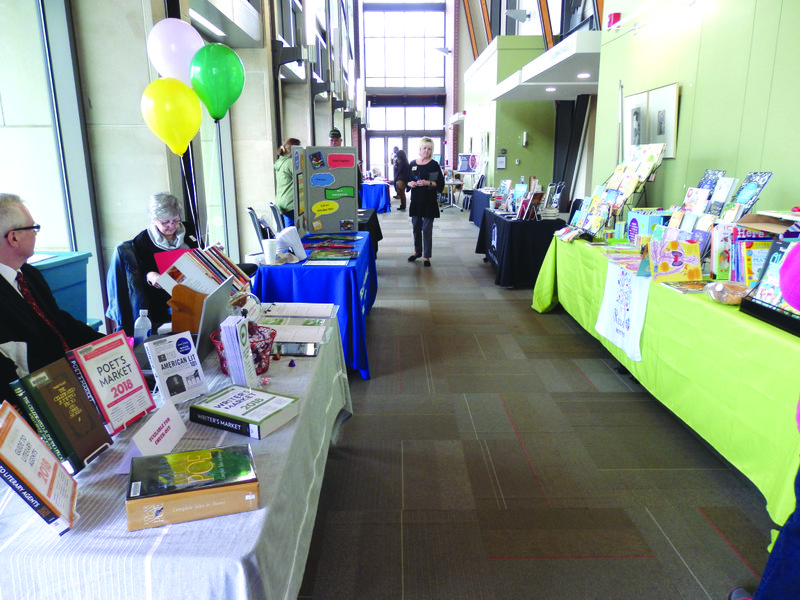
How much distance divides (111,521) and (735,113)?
3695mm

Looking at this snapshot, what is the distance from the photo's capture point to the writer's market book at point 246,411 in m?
1.26

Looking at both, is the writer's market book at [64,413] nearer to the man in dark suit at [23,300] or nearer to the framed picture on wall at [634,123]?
the man in dark suit at [23,300]

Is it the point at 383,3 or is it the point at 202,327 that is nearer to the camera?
the point at 202,327

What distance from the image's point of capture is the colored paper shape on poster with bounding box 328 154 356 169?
3824 millimetres

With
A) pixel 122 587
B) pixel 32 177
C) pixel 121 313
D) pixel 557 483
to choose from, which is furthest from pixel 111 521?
pixel 32 177

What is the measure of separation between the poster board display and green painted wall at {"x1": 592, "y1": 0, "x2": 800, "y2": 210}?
235cm

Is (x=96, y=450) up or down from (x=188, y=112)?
down

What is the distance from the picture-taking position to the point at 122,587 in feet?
2.89

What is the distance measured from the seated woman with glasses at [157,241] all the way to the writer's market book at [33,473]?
1.91 meters

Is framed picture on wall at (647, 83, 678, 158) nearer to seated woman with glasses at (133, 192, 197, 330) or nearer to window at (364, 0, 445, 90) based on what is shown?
seated woman with glasses at (133, 192, 197, 330)

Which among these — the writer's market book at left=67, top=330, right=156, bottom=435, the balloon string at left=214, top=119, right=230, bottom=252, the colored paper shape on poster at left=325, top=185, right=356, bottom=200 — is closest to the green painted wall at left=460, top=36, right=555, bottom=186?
the balloon string at left=214, top=119, right=230, bottom=252

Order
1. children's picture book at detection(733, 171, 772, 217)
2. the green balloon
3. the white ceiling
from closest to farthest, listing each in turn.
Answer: children's picture book at detection(733, 171, 772, 217) → the green balloon → the white ceiling

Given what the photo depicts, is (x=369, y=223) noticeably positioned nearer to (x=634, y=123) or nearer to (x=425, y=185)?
(x=425, y=185)

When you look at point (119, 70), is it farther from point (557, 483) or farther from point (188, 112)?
point (557, 483)
